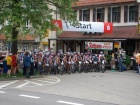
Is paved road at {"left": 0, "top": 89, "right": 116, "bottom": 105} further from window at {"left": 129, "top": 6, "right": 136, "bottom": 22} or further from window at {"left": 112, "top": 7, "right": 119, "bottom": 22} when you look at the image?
window at {"left": 112, "top": 7, "right": 119, "bottom": 22}

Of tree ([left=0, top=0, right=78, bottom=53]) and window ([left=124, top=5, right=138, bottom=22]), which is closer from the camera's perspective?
tree ([left=0, top=0, right=78, bottom=53])

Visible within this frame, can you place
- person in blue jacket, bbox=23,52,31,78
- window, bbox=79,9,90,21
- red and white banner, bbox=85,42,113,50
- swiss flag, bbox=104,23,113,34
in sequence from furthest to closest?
window, bbox=79,9,90,21
swiss flag, bbox=104,23,113,34
red and white banner, bbox=85,42,113,50
person in blue jacket, bbox=23,52,31,78

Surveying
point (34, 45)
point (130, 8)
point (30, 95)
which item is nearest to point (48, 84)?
point (30, 95)

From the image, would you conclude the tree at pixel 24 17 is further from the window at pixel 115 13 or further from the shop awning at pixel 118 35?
the window at pixel 115 13

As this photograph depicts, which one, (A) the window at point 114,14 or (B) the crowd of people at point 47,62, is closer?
(B) the crowd of people at point 47,62

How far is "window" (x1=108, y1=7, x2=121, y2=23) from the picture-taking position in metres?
34.5

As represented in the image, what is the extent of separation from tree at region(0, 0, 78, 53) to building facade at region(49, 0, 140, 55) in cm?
1050

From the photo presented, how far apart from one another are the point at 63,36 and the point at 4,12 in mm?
17413

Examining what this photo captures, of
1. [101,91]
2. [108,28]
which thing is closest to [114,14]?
[108,28]

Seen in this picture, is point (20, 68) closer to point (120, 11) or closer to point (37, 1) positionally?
point (37, 1)

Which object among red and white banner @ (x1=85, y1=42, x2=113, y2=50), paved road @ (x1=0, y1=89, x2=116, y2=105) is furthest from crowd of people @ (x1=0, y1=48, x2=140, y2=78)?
paved road @ (x1=0, y1=89, x2=116, y2=105)

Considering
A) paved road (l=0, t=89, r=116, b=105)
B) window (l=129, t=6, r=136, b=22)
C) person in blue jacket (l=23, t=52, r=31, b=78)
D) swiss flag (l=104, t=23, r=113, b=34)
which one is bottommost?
paved road (l=0, t=89, r=116, b=105)

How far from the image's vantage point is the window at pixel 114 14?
1357 inches

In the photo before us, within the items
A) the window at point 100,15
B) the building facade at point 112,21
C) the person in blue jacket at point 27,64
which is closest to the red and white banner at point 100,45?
the building facade at point 112,21
